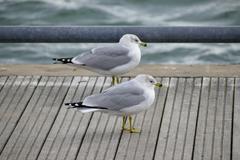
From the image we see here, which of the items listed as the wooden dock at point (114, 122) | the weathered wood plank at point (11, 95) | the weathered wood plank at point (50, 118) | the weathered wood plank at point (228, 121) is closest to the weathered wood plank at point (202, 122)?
the wooden dock at point (114, 122)

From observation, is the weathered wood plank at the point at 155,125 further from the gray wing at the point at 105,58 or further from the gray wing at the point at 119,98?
the gray wing at the point at 105,58

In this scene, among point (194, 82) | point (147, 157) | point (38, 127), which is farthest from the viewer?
point (194, 82)

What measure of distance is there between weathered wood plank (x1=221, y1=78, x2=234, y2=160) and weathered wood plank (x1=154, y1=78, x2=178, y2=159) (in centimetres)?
43

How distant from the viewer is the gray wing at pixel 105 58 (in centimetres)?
719

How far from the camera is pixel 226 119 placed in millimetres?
6570

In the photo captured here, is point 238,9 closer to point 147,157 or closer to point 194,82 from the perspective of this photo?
point 194,82

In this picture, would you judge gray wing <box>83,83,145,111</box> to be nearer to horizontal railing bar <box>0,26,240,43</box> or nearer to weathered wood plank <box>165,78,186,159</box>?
weathered wood plank <box>165,78,186,159</box>

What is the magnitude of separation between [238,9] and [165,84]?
8479 millimetres

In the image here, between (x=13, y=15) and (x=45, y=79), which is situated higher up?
(x=45, y=79)

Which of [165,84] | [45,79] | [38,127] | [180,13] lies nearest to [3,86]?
[45,79]

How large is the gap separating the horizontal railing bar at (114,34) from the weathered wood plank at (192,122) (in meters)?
0.42

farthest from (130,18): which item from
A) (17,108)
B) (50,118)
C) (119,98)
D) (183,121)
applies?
(119,98)

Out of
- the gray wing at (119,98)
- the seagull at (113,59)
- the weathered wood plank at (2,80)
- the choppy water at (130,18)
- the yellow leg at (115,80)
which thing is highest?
the gray wing at (119,98)

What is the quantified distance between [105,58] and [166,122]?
968 mm
